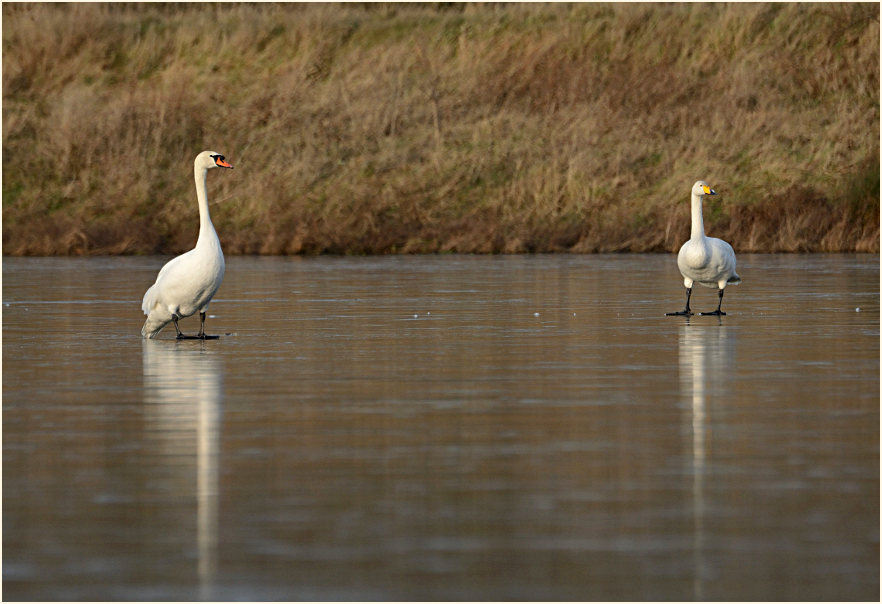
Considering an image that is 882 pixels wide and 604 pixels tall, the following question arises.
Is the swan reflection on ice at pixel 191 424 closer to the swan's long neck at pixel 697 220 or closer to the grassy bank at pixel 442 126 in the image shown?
the swan's long neck at pixel 697 220

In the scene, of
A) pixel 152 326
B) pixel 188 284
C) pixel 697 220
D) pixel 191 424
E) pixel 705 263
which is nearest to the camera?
pixel 191 424

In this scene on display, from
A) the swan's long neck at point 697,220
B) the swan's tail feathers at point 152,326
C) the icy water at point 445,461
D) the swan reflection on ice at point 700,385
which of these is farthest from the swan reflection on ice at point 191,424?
the swan's long neck at point 697,220

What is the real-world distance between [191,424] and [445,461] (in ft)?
6.51

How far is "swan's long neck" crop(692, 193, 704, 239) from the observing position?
20.0 metres

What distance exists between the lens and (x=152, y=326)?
16.2 metres

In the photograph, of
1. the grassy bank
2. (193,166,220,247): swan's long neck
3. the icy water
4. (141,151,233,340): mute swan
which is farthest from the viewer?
the grassy bank

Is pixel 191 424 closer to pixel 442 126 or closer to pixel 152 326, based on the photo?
pixel 152 326

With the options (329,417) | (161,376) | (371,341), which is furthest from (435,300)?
(329,417)

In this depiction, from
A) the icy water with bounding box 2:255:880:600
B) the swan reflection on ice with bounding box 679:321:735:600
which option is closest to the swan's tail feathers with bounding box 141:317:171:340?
the icy water with bounding box 2:255:880:600

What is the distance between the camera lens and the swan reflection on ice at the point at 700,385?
6.49m

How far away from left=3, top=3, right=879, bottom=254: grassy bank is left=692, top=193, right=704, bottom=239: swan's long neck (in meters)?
17.2

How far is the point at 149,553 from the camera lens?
6363 mm

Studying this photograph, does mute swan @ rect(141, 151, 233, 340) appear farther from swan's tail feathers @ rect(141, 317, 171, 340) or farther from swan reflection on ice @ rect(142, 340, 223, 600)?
swan reflection on ice @ rect(142, 340, 223, 600)

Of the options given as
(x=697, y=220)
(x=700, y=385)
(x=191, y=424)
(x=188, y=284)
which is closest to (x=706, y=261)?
(x=697, y=220)
